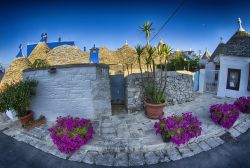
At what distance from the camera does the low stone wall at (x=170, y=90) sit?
8.23m

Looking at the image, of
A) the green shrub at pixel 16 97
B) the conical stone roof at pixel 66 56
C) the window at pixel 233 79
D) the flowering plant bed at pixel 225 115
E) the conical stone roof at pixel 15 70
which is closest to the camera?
the flowering plant bed at pixel 225 115

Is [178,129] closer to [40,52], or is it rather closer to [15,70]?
[15,70]

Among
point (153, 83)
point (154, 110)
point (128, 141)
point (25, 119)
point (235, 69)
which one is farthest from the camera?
point (235, 69)

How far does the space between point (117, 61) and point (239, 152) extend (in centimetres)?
1620

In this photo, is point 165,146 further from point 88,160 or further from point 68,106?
point 68,106

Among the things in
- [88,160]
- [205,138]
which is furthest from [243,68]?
[88,160]

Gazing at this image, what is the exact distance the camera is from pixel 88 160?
5172 mm

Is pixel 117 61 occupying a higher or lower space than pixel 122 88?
higher

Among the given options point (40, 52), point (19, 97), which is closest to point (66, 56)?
point (40, 52)

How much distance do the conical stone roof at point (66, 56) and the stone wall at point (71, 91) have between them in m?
7.00

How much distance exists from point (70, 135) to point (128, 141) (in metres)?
1.91

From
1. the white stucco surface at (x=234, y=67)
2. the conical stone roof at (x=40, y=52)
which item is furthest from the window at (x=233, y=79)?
the conical stone roof at (x=40, y=52)

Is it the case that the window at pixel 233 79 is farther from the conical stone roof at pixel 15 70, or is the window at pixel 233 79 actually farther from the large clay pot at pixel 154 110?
the conical stone roof at pixel 15 70

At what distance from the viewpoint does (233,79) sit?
33.4 feet
